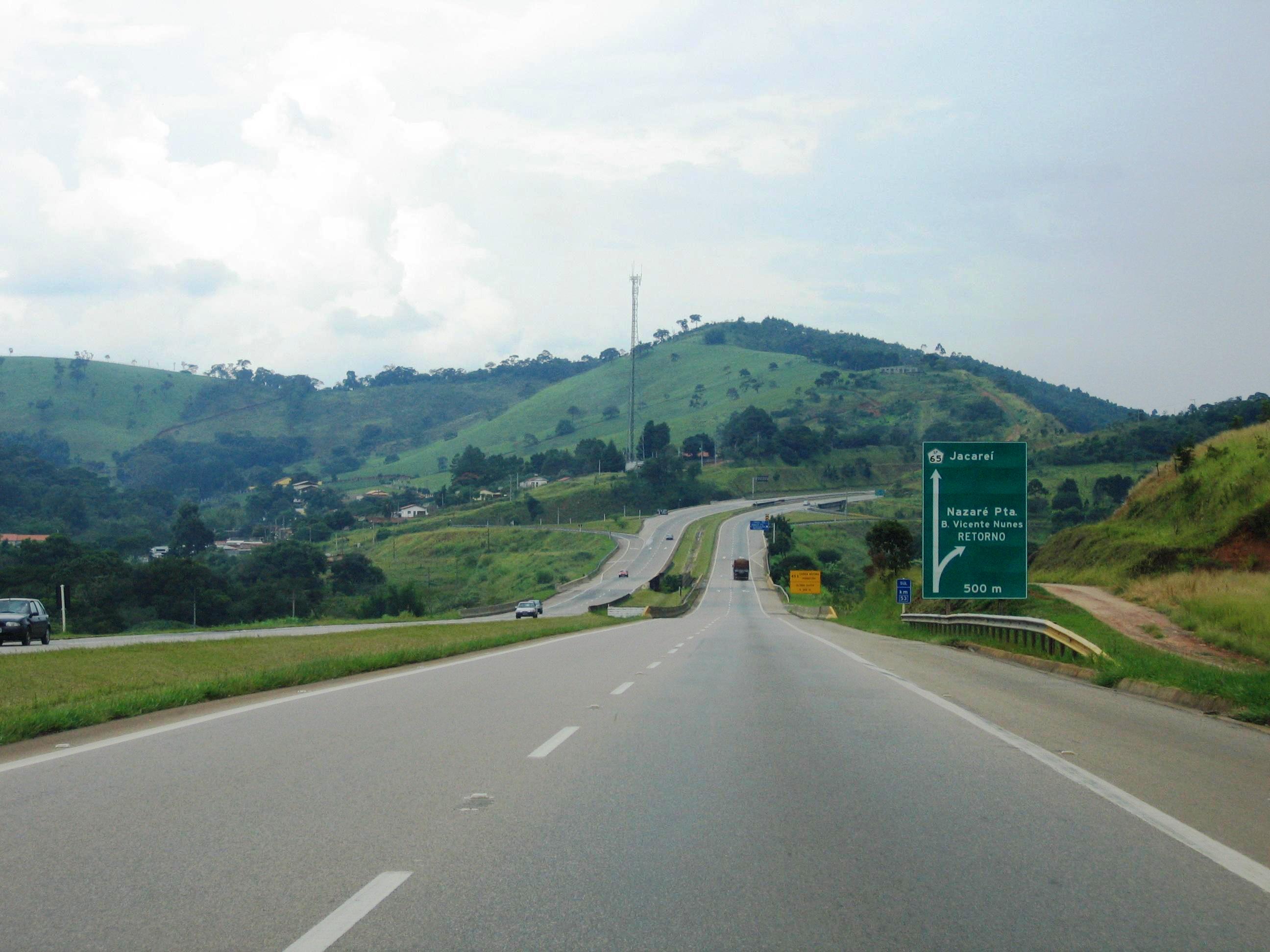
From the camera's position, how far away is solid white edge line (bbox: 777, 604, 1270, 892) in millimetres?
6078

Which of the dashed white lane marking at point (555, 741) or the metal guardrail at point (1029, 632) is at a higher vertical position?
the dashed white lane marking at point (555, 741)

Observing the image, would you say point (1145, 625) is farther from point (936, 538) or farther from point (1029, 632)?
point (936, 538)

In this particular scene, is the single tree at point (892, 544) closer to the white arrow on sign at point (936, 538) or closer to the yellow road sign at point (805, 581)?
the yellow road sign at point (805, 581)

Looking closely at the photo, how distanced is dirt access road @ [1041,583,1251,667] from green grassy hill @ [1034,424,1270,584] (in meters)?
2.98

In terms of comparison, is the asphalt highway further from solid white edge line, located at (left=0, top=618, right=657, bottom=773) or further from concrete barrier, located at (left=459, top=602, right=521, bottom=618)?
concrete barrier, located at (left=459, top=602, right=521, bottom=618)

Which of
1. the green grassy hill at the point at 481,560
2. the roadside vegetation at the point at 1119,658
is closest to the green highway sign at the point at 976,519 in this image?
the roadside vegetation at the point at 1119,658

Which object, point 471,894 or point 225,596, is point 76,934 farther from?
point 225,596

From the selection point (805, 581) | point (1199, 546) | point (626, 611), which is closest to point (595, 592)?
point (626, 611)

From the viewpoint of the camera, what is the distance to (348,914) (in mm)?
5105

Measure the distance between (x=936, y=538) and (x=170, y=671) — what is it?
1886cm

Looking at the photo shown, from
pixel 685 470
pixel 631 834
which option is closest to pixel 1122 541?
pixel 631 834

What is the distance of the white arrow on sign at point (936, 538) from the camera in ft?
93.5

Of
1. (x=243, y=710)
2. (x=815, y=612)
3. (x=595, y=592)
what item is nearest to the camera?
(x=243, y=710)

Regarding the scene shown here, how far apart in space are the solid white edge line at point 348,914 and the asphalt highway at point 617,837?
2 centimetres
